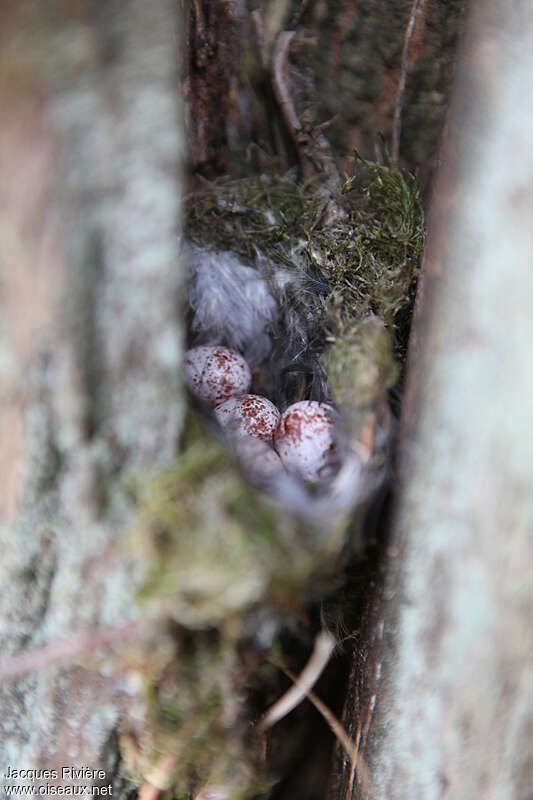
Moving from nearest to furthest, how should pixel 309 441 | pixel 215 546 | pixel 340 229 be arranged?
pixel 215 546 < pixel 309 441 < pixel 340 229

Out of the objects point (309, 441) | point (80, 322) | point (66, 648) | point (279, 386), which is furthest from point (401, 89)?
point (66, 648)

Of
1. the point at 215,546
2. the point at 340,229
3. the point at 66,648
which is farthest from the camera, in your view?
the point at 340,229

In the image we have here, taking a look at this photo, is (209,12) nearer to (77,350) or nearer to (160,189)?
(160,189)

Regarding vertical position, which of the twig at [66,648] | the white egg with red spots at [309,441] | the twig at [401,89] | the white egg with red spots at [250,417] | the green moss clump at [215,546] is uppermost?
the twig at [401,89]

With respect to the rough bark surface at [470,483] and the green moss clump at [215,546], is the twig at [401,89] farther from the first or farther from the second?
the green moss clump at [215,546]

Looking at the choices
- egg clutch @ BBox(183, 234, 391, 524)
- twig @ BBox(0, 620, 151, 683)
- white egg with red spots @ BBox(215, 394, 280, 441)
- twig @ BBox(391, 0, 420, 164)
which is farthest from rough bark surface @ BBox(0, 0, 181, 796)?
twig @ BBox(391, 0, 420, 164)

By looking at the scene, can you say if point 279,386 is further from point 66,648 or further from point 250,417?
point 66,648

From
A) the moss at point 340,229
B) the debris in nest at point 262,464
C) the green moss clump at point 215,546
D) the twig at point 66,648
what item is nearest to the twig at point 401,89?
the moss at point 340,229
